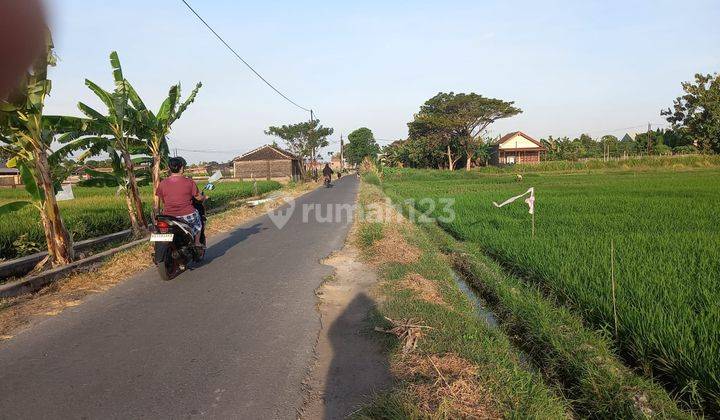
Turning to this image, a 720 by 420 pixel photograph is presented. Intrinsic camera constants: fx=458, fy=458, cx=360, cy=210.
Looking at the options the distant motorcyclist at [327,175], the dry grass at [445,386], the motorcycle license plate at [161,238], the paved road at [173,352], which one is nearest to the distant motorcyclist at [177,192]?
the motorcycle license plate at [161,238]

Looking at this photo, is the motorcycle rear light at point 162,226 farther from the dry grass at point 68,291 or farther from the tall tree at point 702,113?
the tall tree at point 702,113

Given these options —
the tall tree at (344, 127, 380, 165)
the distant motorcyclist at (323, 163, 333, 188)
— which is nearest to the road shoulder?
the distant motorcyclist at (323, 163, 333, 188)

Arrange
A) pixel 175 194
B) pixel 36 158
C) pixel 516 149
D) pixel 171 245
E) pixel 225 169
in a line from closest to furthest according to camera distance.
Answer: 1. pixel 171 245
2. pixel 175 194
3. pixel 36 158
4. pixel 516 149
5. pixel 225 169

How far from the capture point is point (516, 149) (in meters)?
58.7

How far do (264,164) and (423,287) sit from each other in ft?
155

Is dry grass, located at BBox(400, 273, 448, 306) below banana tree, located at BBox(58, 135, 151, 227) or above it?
below

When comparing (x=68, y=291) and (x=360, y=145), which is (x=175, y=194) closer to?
(x=68, y=291)

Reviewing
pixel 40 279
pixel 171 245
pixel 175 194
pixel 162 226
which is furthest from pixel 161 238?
pixel 40 279

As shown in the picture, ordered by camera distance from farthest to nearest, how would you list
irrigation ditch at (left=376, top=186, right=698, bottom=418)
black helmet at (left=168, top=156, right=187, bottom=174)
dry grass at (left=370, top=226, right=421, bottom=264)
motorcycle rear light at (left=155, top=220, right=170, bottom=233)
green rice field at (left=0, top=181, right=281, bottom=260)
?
green rice field at (left=0, top=181, right=281, bottom=260)
dry grass at (left=370, top=226, right=421, bottom=264)
black helmet at (left=168, top=156, right=187, bottom=174)
motorcycle rear light at (left=155, top=220, right=170, bottom=233)
irrigation ditch at (left=376, top=186, right=698, bottom=418)

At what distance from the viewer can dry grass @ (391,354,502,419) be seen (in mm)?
2768

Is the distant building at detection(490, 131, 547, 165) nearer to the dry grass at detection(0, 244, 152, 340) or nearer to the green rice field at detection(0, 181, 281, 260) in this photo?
the green rice field at detection(0, 181, 281, 260)

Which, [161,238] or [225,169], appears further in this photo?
[225,169]

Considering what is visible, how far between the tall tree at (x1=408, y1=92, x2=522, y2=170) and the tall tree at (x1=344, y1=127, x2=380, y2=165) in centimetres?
6308

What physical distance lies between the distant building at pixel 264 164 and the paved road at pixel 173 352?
4523 centimetres
